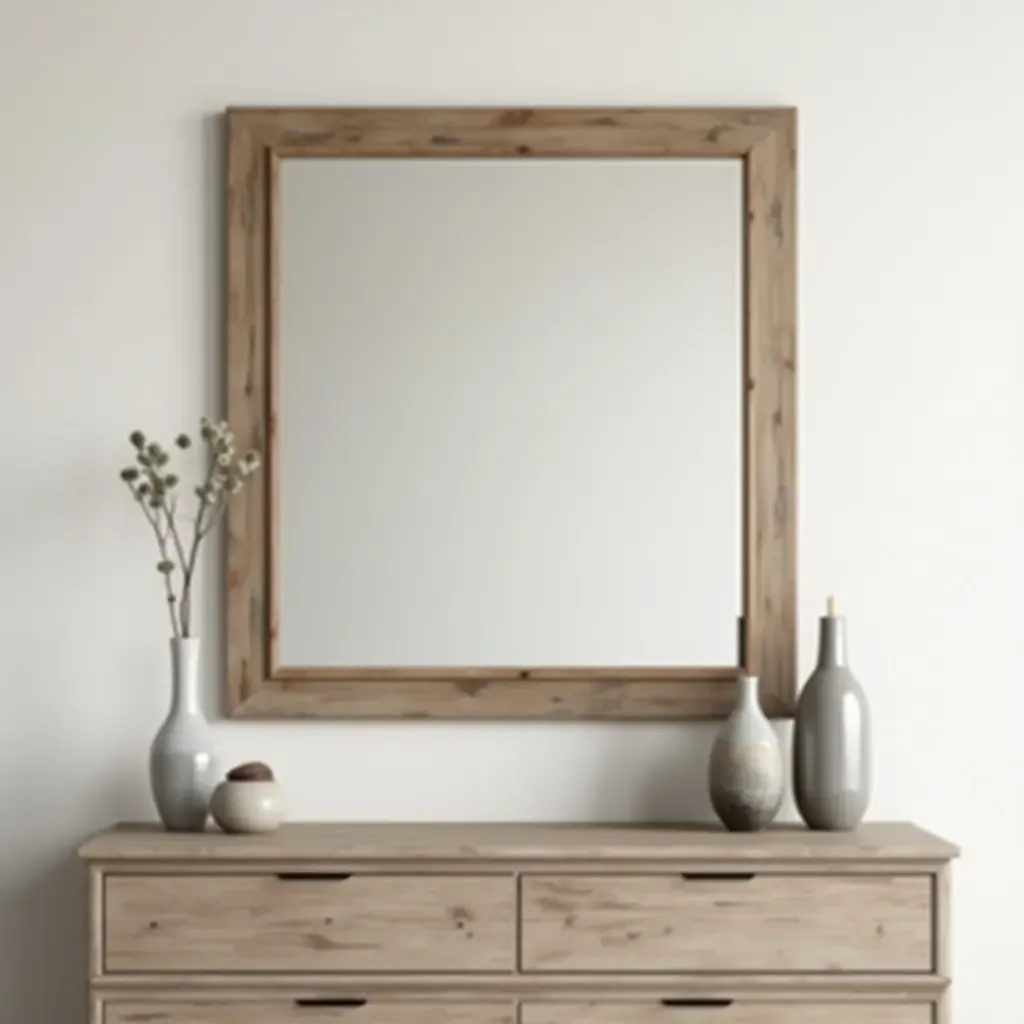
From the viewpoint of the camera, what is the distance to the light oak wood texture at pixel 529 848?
113 inches

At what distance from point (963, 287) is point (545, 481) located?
2.97 ft

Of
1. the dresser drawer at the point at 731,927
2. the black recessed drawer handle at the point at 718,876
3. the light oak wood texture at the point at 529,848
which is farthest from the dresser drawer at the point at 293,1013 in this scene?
the black recessed drawer handle at the point at 718,876

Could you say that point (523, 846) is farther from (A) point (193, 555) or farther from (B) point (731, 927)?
(A) point (193, 555)

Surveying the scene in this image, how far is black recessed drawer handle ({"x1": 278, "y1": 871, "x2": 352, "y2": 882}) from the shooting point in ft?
9.52

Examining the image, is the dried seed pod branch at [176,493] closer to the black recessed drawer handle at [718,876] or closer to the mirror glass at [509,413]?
the mirror glass at [509,413]

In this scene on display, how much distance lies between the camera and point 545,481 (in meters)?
3.28

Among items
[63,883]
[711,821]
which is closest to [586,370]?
[711,821]

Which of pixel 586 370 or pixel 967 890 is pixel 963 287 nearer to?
pixel 586 370

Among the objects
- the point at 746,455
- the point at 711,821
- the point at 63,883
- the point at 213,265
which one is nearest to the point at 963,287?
the point at 746,455

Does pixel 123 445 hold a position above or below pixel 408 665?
above

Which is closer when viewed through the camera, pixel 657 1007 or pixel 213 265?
pixel 657 1007

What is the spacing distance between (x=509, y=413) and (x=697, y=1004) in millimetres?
1157

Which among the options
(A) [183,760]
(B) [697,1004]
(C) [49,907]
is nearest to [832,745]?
(B) [697,1004]

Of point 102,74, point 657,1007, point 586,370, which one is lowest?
point 657,1007
